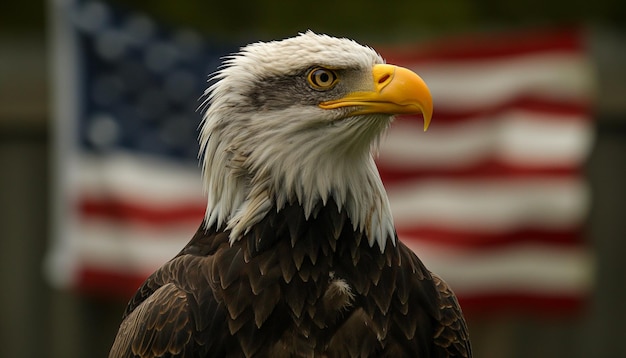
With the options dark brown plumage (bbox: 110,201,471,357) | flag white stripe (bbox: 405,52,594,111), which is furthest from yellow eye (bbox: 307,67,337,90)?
flag white stripe (bbox: 405,52,594,111)

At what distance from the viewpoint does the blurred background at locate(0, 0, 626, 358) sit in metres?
6.99

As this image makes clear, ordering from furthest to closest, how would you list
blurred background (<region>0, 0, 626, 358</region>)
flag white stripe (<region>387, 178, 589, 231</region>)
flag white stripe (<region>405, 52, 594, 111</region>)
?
flag white stripe (<region>405, 52, 594, 111</region>) → blurred background (<region>0, 0, 626, 358</region>) → flag white stripe (<region>387, 178, 589, 231</region>)

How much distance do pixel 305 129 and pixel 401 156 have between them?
404 centimetres

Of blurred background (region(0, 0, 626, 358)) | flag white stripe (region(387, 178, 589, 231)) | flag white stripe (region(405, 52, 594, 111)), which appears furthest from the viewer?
flag white stripe (region(405, 52, 594, 111))

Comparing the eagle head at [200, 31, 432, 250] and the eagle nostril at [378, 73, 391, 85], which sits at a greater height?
the eagle nostril at [378, 73, 391, 85]

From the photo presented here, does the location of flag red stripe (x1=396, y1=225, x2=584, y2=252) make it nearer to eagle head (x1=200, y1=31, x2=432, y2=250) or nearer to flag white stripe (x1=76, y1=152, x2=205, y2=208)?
flag white stripe (x1=76, y1=152, x2=205, y2=208)

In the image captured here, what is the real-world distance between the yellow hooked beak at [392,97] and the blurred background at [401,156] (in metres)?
3.83

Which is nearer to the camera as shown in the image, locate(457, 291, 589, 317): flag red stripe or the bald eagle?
the bald eagle

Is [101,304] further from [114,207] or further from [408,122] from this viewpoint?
[408,122]

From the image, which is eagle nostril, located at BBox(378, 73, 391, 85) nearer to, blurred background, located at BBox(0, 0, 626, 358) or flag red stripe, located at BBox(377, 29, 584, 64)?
blurred background, located at BBox(0, 0, 626, 358)

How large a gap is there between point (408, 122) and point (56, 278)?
2281 mm

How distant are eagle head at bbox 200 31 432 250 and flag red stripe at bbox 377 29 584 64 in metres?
3.92

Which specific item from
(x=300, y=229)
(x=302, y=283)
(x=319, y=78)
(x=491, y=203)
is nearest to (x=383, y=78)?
(x=319, y=78)

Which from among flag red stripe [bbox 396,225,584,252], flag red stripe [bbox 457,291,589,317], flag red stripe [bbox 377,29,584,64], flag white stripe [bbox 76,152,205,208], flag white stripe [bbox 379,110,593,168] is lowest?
flag red stripe [bbox 457,291,589,317]
